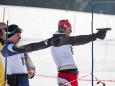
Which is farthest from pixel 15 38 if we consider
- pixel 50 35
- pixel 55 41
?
pixel 50 35

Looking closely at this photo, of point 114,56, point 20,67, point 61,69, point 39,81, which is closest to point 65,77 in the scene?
point 61,69

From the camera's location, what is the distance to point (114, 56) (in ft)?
37.7

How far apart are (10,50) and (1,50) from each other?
10.2 inches

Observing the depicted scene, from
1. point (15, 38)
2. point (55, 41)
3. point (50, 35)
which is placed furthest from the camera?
point (50, 35)

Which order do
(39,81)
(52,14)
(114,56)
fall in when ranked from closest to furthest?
(39,81)
(52,14)
(114,56)

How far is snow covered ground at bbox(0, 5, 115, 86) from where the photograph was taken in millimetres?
8398

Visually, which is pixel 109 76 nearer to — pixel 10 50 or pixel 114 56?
pixel 114 56

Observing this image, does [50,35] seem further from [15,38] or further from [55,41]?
[55,41]

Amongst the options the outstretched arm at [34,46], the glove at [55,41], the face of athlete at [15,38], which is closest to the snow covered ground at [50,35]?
the face of athlete at [15,38]

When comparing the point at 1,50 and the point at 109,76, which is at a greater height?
the point at 1,50

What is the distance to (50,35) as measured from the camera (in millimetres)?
9219

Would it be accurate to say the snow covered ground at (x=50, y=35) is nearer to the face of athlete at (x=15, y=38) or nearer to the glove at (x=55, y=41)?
the face of athlete at (x=15, y=38)

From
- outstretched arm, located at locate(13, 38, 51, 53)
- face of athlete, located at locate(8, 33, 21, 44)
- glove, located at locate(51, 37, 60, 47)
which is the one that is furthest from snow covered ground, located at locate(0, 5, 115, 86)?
glove, located at locate(51, 37, 60, 47)

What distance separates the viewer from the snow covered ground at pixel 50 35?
8398mm
